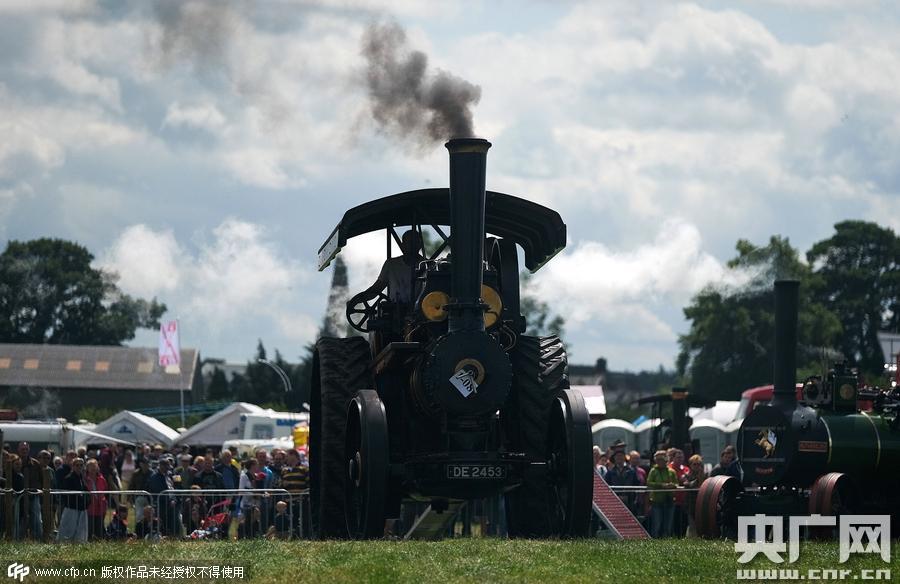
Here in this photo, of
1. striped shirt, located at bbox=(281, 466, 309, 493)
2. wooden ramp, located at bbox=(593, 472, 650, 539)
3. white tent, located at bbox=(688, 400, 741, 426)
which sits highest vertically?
white tent, located at bbox=(688, 400, 741, 426)

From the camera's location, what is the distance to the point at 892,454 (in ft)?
52.3

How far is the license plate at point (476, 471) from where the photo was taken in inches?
496

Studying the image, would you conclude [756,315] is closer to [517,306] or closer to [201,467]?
[201,467]

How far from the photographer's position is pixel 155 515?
58.9ft

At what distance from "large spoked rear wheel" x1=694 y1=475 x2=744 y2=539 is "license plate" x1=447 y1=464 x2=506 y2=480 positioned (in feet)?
12.8

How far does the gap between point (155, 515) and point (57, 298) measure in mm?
86669

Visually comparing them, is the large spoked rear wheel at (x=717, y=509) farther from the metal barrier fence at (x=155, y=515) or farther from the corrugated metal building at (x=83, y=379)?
the corrugated metal building at (x=83, y=379)

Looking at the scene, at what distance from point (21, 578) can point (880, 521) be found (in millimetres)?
8835

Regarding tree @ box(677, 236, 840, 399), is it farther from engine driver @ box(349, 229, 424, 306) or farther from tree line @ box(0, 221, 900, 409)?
engine driver @ box(349, 229, 424, 306)

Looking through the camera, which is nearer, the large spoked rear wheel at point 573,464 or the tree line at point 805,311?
the large spoked rear wheel at point 573,464

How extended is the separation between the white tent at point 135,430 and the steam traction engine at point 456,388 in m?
24.6

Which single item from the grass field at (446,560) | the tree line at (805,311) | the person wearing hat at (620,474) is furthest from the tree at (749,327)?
the grass field at (446,560)

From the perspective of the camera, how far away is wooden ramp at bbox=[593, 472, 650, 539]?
16031 millimetres

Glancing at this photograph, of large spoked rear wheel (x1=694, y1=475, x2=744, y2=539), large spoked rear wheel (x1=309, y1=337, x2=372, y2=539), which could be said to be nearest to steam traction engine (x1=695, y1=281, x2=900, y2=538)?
large spoked rear wheel (x1=694, y1=475, x2=744, y2=539)
